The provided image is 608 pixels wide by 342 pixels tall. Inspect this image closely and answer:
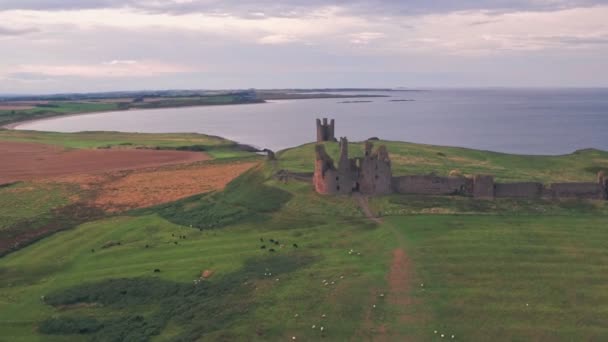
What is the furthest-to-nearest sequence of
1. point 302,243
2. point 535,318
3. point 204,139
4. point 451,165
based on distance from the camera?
1. point 204,139
2. point 451,165
3. point 302,243
4. point 535,318

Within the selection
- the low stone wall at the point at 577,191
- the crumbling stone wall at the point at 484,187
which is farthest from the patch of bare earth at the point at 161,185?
the low stone wall at the point at 577,191

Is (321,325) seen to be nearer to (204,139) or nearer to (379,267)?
(379,267)

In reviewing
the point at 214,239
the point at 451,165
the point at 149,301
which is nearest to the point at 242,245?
the point at 214,239

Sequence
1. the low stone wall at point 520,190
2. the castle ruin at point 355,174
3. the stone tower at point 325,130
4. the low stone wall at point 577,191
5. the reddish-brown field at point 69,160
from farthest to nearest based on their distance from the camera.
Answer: the reddish-brown field at point 69,160, the stone tower at point 325,130, the castle ruin at point 355,174, the low stone wall at point 520,190, the low stone wall at point 577,191

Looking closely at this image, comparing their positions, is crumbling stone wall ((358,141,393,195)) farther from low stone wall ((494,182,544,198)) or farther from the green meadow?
low stone wall ((494,182,544,198))

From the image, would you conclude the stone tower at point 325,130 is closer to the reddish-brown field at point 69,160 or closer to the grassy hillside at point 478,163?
the grassy hillside at point 478,163

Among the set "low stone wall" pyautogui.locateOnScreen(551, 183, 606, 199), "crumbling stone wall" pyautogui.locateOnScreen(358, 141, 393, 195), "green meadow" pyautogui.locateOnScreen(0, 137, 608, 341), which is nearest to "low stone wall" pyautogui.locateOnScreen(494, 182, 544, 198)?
"low stone wall" pyautogui.locateOnScreen(551, 183, 606, 199)
